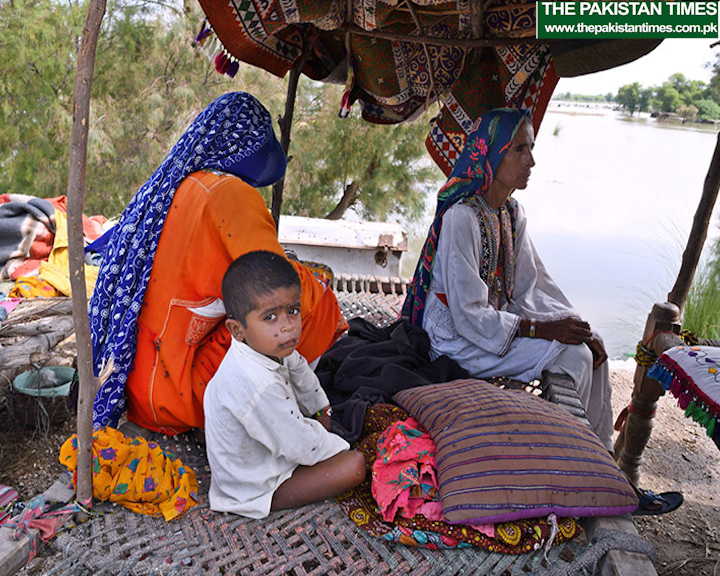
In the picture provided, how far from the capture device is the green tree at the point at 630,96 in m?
15.3

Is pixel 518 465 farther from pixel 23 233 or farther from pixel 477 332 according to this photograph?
pixel 23 233

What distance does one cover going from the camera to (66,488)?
→ 1.73 meters

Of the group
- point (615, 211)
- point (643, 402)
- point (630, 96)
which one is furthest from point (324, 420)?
point (630, 96)

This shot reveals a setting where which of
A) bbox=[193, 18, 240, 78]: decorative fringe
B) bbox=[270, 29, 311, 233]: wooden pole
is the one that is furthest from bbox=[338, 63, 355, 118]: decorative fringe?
bbox=[193, 18, 240, 78]: decorative fringe

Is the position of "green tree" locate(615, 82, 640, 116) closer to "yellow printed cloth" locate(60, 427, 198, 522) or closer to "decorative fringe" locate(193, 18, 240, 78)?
"decorative fringe" locate(193, 18, 240, 78)

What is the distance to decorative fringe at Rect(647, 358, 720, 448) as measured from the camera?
1.94m

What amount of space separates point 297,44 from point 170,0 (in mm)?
4757

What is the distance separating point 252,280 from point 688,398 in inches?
65.4

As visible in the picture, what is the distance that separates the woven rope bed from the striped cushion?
12 centimetres

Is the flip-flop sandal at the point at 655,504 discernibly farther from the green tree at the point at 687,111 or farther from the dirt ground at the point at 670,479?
the green tree at the point at 687,111

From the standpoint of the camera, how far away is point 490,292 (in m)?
2.84

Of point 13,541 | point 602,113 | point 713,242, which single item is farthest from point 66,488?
point 602,113

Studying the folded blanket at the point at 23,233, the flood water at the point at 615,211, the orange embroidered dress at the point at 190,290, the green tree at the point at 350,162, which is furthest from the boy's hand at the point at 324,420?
the green tree at the point at 350,162

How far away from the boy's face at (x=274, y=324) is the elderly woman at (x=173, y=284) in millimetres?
404
